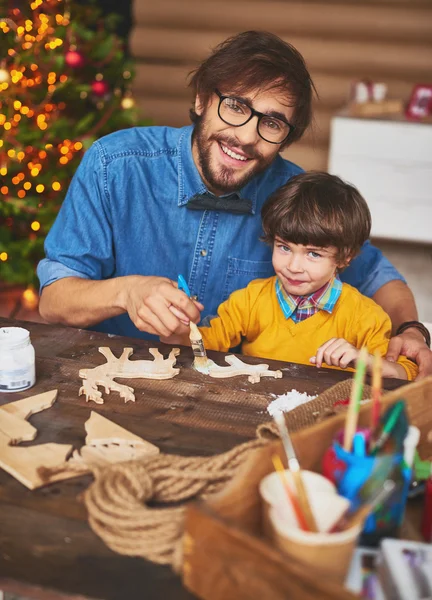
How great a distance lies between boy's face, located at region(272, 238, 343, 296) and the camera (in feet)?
5.70

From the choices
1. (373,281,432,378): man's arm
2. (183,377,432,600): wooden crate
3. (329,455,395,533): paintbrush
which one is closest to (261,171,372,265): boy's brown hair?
(373,281,432,378): man's arm

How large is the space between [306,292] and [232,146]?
0.43m

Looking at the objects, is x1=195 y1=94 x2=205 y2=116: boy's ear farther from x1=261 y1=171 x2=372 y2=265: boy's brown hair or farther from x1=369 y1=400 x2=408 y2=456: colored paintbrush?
x1=369 y1=400 x2=408 y2=456: colored paintbrush

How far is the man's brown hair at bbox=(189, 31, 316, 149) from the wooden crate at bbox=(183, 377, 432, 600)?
110 cm

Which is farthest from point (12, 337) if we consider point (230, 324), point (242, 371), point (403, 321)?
point (403, 321)

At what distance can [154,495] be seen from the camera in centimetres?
98

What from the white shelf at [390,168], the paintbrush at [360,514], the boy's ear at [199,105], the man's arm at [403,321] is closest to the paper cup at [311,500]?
the paintbrush at [360,514]

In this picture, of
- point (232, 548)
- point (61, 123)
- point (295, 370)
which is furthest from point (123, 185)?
point (61, 123)

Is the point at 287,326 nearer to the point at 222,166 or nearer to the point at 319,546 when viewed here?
the point at 222,166

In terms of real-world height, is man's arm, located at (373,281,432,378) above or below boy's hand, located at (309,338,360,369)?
below

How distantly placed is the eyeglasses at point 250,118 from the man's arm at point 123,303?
52cm

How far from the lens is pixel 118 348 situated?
150cm

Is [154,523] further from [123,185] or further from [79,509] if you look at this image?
[123,185]

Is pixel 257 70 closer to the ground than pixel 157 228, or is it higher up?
higher up
